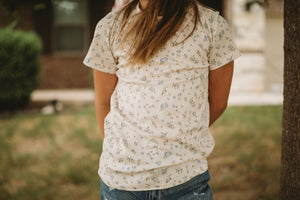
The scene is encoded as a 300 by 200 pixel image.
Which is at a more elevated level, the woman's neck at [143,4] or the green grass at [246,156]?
the woman's neck at [143,4]

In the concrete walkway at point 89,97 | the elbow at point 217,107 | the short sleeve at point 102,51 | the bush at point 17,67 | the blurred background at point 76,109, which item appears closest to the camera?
the short sleeve at point 102,51

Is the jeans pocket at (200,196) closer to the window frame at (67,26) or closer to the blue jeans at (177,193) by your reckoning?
the blue jeans at (177,193)

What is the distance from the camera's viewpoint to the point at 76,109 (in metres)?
7.56

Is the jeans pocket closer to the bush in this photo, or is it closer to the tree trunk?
the tree trunk

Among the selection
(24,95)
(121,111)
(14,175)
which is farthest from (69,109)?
(121,111)

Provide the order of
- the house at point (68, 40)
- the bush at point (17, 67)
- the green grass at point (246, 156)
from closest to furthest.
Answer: the green grass at point (246, 156) < the bush at point (17, 67) < the house at point (68, 40)

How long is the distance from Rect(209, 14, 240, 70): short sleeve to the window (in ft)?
29.6

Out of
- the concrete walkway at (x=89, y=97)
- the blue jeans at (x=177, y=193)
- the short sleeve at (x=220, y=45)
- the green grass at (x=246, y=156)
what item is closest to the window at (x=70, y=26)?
the concrete walkway at (x=89, y=97)

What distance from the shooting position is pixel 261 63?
29.8 feet

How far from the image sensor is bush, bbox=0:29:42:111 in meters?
6.90

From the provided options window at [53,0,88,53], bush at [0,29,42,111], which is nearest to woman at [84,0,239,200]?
bush at [0,29,42,111]

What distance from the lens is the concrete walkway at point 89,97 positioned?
8016mm

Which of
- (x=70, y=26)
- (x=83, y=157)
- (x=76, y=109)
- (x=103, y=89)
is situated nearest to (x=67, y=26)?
(x=70, y=26)

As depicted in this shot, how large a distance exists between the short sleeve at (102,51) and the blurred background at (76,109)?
174 centimetres
